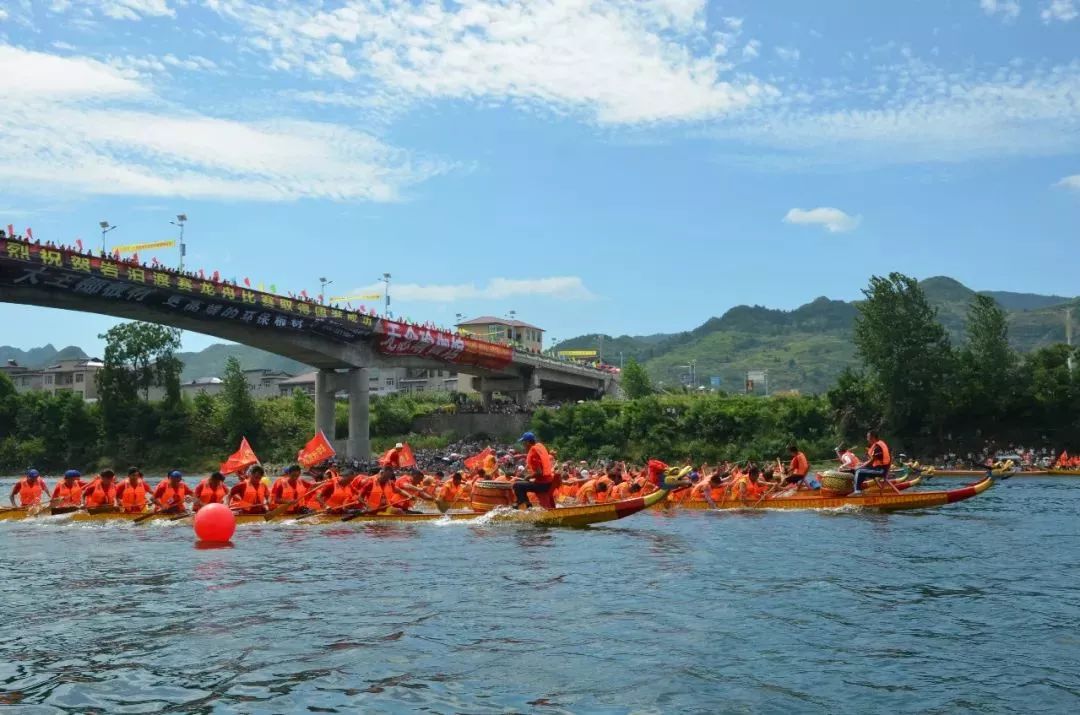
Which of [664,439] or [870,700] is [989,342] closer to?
[664,439]

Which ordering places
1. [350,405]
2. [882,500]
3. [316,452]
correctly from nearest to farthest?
[882,500] < [316,452] < [350,405]

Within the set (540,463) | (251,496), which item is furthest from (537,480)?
(251,496)

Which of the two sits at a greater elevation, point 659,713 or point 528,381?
point 528,381

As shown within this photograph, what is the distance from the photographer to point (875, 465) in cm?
2853

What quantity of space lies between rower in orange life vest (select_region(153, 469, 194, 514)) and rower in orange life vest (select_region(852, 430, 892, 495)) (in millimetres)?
19391

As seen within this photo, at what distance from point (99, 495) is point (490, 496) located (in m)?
12.5

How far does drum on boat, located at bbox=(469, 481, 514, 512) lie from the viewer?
25734 millimetres

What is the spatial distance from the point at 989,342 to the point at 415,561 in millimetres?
65107

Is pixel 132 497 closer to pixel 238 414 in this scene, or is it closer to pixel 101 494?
pixel 101 494

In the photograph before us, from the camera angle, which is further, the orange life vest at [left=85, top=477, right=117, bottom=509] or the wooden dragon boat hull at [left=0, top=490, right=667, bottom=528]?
the orange life vest at [left=85, top=477, right=117, bottom=509]

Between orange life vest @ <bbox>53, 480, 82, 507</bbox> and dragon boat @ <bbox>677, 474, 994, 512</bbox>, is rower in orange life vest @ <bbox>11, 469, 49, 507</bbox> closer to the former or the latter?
orange life vest @ <bbox>53, 480, 82, 507</bbox>

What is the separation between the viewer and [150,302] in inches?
2264

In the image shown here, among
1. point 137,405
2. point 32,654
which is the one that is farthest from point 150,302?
point 32,654

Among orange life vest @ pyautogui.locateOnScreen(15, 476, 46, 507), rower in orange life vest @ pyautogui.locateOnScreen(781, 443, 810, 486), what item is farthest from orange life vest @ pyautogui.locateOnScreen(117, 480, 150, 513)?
rower in orange life vest @ pyautogui.locateOnScreen(781, 443, 810, 486)
